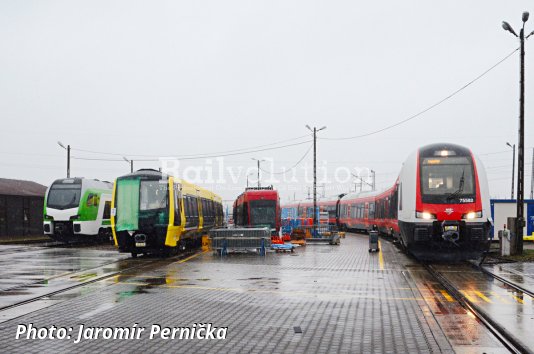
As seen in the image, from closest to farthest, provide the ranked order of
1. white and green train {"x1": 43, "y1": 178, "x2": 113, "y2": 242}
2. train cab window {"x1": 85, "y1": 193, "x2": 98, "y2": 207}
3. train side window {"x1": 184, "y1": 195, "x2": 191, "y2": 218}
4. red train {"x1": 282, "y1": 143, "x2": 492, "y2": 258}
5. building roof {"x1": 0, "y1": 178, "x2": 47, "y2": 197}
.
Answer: red train {"x1": 282, "y1": 143, "x2": 492, "y2": 258} < train side window {"x1": 184, "y1": 195, "x2": 191, "y2": 218} < white and green train {"x1": 43, "y1": 178, "x2": 113, "y2": 242} < train cab window {"x1": 85, "y1": 193, "x2": 98, "y2": 207} < building roof {"x1": 0, "y1": 178, "x2": 47, "y2": 197}

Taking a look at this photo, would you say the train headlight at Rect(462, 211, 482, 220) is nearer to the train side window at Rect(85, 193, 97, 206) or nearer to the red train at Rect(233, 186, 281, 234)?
the red train at Rect(233, 186, 281, 234)

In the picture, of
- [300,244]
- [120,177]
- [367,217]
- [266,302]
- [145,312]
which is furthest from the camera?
[367,217]

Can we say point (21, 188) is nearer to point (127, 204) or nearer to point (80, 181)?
point (80, 181)

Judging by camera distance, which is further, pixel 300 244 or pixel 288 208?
pixel 288 208

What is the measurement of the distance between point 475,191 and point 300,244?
1431 cm

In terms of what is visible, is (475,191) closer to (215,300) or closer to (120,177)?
(215,300)

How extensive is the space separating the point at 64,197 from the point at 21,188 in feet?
41.6

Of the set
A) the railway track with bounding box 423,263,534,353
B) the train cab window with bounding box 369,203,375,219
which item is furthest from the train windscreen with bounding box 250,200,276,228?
the railway track with bounding box 423,263,534,353

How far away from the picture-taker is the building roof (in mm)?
39834

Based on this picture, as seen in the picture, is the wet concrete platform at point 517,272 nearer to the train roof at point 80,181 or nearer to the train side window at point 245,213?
the train side window at point 245,213

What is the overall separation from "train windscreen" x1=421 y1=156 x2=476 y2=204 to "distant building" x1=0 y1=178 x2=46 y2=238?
28.7 m

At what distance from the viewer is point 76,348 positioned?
790 cm

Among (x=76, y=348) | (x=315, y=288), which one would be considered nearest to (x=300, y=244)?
(x=315, y=288)

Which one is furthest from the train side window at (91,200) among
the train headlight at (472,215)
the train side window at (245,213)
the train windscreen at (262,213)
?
the train headlight at (472,215)
